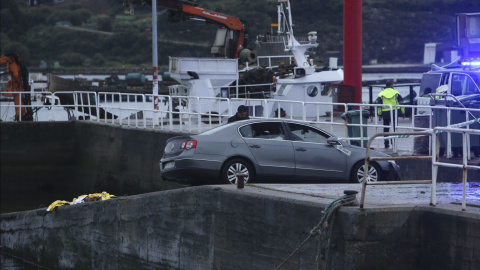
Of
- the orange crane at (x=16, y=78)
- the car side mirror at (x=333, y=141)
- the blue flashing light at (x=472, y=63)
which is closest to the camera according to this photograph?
the car side mirror at (x=333, y=141)

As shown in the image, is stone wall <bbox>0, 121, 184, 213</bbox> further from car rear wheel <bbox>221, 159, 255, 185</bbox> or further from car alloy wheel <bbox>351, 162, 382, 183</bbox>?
car alloy wheel <bbox>351, 162, 382, 183</bbox>

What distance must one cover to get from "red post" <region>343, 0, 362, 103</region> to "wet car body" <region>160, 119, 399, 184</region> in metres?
13.4

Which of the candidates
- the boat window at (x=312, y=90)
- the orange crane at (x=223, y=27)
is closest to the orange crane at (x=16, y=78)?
the orange crane at (x=223, y=27)

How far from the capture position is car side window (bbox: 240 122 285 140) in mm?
16984

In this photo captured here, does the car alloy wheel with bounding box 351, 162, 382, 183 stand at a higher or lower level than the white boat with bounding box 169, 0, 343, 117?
lower

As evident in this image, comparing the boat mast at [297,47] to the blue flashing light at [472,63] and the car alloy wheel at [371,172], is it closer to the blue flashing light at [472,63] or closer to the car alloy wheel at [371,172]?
the blue flashing light at [472,63]

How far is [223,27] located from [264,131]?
20075 mm

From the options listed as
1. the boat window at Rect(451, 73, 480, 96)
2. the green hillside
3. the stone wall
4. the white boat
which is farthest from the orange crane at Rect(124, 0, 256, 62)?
the green hillside

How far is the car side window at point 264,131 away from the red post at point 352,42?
13463 millimetres

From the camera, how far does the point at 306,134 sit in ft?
56.5

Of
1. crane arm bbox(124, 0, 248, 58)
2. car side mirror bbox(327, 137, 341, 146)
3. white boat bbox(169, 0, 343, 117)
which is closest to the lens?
car side mirror bbox(327, 137, 341, 146)

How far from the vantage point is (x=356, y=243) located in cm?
1204

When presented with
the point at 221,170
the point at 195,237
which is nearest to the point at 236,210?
the point at 195,237

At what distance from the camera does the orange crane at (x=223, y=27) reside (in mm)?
35125
